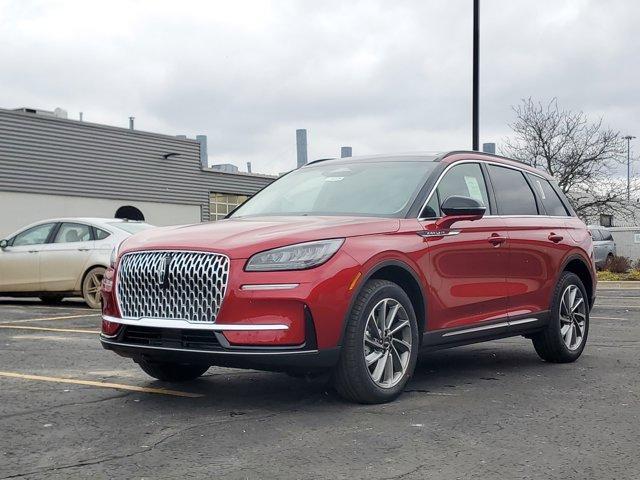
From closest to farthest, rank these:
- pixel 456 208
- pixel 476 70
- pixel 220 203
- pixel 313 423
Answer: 1. pixel 313 423
2. pixel 456 208
3. pixel 476 70
4. pixel 220 203

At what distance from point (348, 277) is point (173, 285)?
3.50 ft

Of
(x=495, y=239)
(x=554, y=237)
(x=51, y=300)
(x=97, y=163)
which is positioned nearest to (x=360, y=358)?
(x=495, y=239)

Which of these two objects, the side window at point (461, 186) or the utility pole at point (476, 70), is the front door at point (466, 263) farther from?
the utility pole at point (476, 70)

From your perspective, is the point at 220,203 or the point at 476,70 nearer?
the point at 476,70

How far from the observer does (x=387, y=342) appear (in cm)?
580

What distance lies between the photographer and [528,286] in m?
7.43

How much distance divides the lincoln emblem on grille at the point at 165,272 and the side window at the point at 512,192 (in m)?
3.02

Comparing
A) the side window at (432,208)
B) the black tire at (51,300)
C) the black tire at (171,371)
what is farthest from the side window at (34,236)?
the side window at (432,208)

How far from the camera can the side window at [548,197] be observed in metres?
8.23

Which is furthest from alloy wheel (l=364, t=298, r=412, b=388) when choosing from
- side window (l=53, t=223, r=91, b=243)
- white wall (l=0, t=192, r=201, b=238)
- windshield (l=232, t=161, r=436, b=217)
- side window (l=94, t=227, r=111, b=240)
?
white wall (l=0, t=192, r=201, b=238)

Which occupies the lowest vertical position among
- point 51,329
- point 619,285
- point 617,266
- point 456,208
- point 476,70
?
point 619,285

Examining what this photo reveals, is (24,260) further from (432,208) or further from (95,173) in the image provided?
(95,173)

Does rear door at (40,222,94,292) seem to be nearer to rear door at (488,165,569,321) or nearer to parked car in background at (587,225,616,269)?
rear door at (488,165,569,321)

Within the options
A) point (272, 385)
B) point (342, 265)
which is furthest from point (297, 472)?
point (272, 385)
